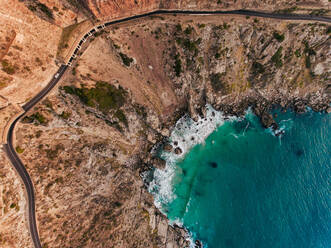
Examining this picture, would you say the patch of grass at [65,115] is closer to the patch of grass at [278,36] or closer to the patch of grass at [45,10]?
the patch of grass at [45,10]

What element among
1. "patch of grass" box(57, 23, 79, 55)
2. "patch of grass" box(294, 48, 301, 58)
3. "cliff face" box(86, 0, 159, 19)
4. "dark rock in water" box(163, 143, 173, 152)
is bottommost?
"dark rock in water" box(163, 143, 173, 152)

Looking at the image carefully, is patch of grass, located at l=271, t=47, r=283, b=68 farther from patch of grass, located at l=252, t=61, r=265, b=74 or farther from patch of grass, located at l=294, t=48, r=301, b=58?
patch of grass, located at l=294, t=48, r=301, b=58

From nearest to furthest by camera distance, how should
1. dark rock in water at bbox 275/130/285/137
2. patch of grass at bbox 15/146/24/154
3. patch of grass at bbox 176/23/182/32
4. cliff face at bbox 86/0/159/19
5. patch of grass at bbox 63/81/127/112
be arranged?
patch of grass at bbox 15/146/24/154, cliff face at bbox 86/0/159/19, patch of grass at bbox 63/81/127/112, patch of grass at bbox 176/23/182/32, dark rock in water at bbox 275/130/285/137

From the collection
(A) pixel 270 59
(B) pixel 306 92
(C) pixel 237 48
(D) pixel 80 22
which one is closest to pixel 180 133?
(C) pixel 237 48

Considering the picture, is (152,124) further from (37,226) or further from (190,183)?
(37,226)

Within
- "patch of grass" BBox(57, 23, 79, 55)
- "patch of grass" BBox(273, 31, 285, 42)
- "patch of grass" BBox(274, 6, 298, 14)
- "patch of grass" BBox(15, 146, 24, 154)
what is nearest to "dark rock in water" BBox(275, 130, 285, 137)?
"patch of grass" BBox(273, 31, 285, 42)

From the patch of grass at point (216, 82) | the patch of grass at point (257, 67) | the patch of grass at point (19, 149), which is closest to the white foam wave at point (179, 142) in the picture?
the patch of grass at point (216, 82)
